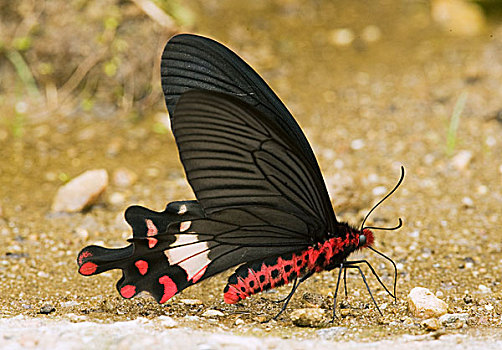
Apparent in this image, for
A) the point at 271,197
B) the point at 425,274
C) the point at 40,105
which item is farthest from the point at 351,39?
the point at 271,197

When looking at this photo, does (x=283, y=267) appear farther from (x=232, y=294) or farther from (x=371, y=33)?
(x=371, y=33)

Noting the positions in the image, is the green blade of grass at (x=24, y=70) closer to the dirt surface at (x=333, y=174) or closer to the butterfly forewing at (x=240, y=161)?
the dirt surface at (x=333, y=174)

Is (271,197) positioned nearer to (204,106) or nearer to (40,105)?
(204,106)

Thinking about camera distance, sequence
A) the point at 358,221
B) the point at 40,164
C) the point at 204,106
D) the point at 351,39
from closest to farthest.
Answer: the point at 204,106 < the point at 358,221 < the point at 40,164 < the point at 351,39

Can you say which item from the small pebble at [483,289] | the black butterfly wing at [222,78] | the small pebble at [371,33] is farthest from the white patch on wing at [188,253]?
the small pebble at [371,33]

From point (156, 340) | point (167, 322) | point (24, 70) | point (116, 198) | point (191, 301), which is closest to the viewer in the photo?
point (156, 340)

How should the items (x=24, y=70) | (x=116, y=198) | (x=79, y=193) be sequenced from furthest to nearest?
1. (x=24, y=70)
2. (x=116, y=198)
3. (x=79, y=193)

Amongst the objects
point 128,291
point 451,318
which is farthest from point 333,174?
point 128,291
